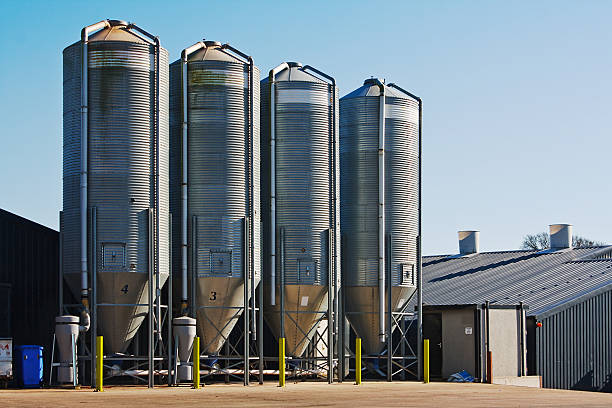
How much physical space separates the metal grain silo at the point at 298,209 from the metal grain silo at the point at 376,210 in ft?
6.63

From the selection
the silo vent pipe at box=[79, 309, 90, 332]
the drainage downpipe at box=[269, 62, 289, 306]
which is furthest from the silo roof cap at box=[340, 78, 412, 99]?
the silo vent pipe at box=[79, 309, 90, 332]

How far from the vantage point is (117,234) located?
34438mm

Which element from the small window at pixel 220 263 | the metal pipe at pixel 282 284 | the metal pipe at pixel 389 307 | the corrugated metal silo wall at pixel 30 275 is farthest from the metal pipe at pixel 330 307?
the corrugated metal silo wall at pixel 30 275

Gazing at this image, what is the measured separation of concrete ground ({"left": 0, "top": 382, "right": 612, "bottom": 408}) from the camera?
27266mm

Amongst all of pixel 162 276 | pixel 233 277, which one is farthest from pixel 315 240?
pixel 162 276

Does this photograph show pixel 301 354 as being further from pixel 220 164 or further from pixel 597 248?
pixel 597 248

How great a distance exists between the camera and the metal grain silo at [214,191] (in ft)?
120

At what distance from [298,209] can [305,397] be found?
10.3 metres

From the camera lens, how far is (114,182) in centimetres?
3447

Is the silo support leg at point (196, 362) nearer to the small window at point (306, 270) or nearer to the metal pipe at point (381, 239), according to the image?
the small window at point (306, 270)

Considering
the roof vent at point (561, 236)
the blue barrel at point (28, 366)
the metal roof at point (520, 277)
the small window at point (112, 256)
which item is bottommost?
the blue barrel at point (28, 366)

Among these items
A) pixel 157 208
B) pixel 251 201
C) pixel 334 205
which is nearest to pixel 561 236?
pixel 334 205

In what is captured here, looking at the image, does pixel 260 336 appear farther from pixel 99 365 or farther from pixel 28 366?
pixel 28 366

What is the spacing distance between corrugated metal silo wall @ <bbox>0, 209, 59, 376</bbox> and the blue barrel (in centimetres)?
286
